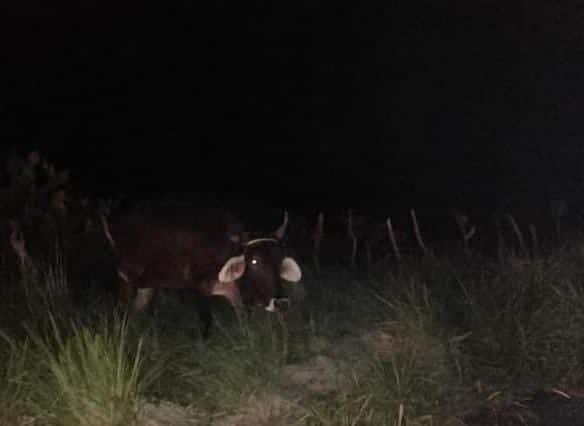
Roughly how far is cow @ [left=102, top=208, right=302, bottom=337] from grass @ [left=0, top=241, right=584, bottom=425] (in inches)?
8.1

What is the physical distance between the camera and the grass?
684cm

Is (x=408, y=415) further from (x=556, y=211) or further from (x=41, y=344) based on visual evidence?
(x=556, y=211)

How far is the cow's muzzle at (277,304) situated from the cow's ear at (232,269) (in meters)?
0.29

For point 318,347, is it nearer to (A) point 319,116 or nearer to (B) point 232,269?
(B) point 232,269

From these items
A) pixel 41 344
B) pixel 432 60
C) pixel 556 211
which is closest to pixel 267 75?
pixel 432 60

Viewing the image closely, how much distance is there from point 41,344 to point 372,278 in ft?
11.3

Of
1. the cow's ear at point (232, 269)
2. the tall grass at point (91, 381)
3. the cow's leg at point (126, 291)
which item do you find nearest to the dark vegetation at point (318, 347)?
the tall grass at point (91, 381)

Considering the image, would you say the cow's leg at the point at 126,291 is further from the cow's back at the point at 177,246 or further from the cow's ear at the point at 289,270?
the cow's ear at the point at 289,270

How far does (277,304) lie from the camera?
836 centimetres

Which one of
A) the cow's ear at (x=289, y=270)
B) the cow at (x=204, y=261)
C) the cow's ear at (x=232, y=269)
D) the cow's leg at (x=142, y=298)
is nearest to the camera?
the cow's ear at (x=232, y=269)

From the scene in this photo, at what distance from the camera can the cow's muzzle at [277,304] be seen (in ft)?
27.3

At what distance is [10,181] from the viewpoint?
12508 mm

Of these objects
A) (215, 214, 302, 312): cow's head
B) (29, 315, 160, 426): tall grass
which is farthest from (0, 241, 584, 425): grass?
(215, 214, 302, 312): cow's head

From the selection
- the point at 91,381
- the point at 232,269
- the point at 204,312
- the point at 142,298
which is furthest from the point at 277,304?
the point at 91,381
